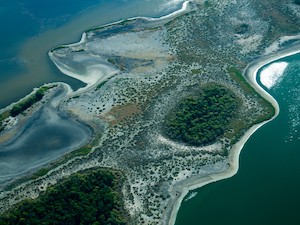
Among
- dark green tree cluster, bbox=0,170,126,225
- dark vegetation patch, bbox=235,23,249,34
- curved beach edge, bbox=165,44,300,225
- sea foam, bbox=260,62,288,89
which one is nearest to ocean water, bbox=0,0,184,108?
dark vegetation patch, bbox=235,23,249,34

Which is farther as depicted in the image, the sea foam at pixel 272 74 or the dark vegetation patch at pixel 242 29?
the dark vegetation patch at pixel 242 29

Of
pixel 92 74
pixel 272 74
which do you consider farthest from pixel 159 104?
pixel 272 74

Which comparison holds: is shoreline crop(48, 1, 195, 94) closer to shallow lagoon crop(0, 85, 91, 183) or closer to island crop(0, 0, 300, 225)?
island crop(0, 0, 300, 225)

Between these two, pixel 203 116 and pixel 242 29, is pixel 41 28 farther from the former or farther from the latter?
pixel 203 116

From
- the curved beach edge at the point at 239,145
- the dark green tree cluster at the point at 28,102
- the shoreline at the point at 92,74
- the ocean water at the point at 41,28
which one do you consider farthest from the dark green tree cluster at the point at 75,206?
the ocean water at the point at 41,28

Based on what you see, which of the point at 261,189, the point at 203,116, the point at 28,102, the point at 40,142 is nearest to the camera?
the point at 261,189

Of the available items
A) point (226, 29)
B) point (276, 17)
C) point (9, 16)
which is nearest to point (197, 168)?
point (226, 29)

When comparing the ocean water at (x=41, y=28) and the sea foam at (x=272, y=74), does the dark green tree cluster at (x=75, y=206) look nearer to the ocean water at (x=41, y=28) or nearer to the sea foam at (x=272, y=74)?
the ocean water at (x=41, y=28)
